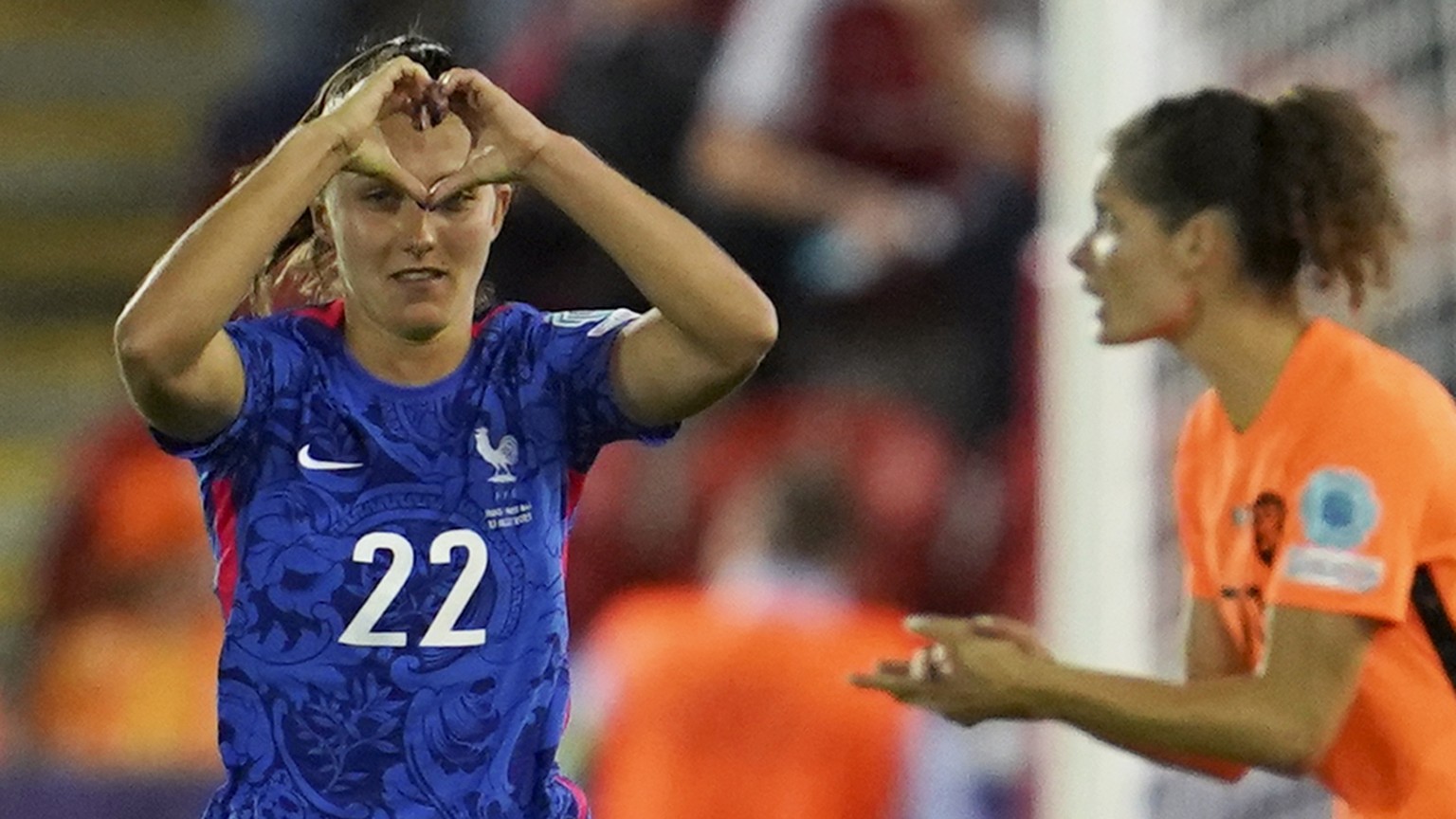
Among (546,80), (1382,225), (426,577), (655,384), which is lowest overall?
(426,577)

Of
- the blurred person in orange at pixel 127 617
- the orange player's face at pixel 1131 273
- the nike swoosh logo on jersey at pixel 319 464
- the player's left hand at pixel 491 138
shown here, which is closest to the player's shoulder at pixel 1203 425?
the orange player's face at pixel 1131 273

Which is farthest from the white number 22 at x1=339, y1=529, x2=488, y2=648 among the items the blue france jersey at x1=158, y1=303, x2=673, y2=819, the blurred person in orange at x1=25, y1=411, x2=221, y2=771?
the blurred person in orange at x1=25, y1=411, x2=221, y2=771

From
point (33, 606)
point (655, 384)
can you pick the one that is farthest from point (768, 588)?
point (655, 384)

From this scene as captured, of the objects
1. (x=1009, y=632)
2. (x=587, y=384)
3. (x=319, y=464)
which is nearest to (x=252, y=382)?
(x=319, y=464)

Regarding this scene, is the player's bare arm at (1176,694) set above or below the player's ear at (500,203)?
below

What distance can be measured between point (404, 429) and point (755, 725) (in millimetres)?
2218

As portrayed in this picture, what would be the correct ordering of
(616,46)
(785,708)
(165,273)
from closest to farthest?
1. (165,273)
2. (785,708)
3. (616,46)

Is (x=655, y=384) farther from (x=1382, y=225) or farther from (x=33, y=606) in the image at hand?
(x=33, y=606)

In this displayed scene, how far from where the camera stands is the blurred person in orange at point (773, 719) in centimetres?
445

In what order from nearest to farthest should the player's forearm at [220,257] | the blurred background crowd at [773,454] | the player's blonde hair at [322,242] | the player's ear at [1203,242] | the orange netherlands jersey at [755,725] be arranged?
1. the player's forearm at [220,257]
2. the player's blonde hair at [322,242]
3. the player's ear at [1203,242]
4. the orange netherlands jersey at [755,725]
5. the blurred background crowd at [773,454]

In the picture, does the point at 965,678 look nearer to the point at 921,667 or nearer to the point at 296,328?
the point at 921,667

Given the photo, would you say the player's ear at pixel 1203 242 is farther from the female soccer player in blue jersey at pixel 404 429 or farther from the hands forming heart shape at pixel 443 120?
the hands forming heart shape at pixel 443 120

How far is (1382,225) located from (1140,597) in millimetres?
1355

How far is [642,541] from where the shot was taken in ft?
A: 17.1
